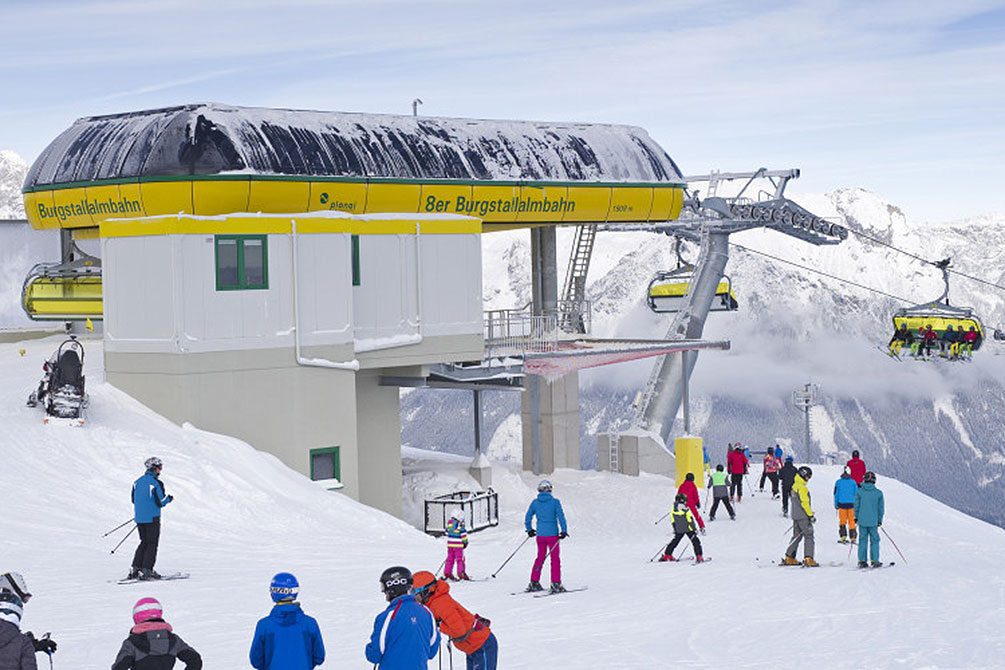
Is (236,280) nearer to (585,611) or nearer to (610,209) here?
(585,611)

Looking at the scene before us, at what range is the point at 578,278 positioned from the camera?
1545 inches

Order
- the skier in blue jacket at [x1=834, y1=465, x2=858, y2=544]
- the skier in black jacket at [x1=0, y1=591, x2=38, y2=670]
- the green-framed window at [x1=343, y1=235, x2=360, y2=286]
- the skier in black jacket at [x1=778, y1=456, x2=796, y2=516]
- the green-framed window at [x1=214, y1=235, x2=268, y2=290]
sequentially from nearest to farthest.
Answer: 1. the skier in black jacket at [x1=0, y1=591, x2=38, y2=670]
2. the skier in blue jacket at [x1=834, y1=465, x2=858, y2=544]
3. the green-framed window at [x1=214, y1=235, x2=268, y2=290]
4. the green-framed window at [x1=343, y1=235, x2=360, y2=286]
5. the skier in black jacket at [x1=778, y1=456, x2=796, y2=516]

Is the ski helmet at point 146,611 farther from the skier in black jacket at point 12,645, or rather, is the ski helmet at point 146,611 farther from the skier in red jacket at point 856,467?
the skier in red jacket at point 856,467

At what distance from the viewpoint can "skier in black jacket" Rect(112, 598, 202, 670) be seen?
8953 millimetres

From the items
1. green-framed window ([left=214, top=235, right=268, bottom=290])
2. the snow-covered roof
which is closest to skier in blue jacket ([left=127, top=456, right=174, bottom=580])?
green-framed window ([left=214, top=235, right=268, bottom=290])

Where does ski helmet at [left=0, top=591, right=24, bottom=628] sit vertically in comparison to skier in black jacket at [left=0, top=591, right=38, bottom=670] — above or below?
above

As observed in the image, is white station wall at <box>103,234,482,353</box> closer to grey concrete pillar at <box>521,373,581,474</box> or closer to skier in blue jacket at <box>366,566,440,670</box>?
grey concrete pillar at <box>521,373,581,474</box>

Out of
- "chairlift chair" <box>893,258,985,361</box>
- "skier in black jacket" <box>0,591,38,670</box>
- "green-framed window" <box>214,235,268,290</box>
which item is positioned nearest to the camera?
"skier in black jacket" <box>0,591,38,670</box>

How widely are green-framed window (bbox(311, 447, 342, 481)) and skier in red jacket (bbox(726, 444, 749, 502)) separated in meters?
9.21

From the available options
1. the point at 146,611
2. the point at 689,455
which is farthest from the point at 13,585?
the point at 689,455

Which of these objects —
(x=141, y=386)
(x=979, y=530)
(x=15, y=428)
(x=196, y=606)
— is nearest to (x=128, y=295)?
(x=141, y=386)

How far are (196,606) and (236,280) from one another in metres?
9.82

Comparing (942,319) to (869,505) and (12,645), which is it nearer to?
(869,505)

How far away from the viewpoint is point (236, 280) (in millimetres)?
24328
